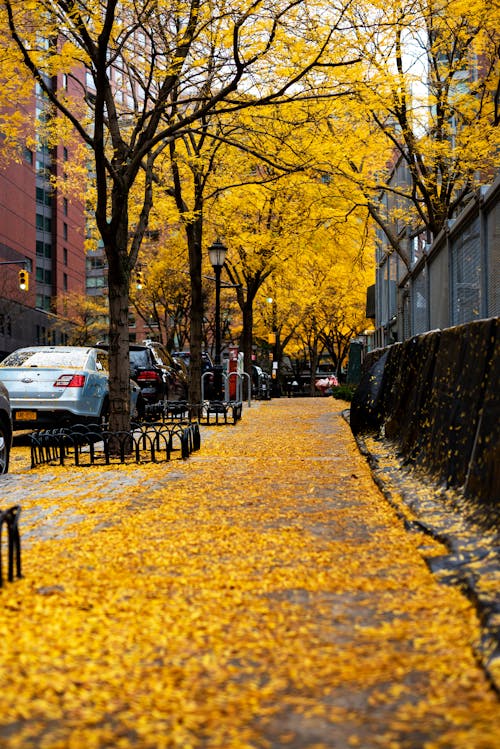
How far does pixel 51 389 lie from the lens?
46.0ft

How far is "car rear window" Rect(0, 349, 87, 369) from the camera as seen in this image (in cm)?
1444

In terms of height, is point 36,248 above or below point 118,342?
above

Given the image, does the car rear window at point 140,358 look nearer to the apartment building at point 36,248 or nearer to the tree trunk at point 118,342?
the tree trunk at point 118,342

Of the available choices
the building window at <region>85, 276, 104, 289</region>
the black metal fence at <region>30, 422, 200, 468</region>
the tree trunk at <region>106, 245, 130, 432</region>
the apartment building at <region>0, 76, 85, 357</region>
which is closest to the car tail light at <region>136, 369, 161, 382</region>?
the black metal fence at <region>30, 422, 200, 468</region>

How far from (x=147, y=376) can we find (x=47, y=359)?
6097 millimetres

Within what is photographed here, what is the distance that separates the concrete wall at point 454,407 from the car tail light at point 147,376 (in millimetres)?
9872

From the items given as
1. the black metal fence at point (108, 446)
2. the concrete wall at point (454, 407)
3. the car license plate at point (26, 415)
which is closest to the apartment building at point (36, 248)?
the car license plate at point (26, 415)

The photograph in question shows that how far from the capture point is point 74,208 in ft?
255

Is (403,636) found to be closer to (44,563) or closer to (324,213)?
(44,563)

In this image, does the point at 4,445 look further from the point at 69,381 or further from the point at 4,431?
the point at 69,381

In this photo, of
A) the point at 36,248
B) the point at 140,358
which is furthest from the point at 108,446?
the point at 36,248

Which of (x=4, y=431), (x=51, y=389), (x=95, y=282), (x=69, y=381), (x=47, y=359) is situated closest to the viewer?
(x=4, y=431)

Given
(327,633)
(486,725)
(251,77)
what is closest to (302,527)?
(327,633)

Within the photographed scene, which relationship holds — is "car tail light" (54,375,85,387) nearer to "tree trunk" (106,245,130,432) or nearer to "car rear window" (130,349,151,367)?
"tree trunk" (106,245,130,432)
